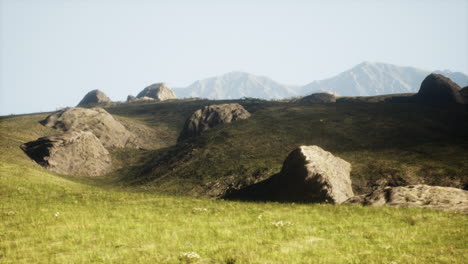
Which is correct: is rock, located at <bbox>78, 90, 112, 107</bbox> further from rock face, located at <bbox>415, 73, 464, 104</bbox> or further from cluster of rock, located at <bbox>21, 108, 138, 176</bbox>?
rock face, located at <bbox>415, 73, 464, 104</bbox>

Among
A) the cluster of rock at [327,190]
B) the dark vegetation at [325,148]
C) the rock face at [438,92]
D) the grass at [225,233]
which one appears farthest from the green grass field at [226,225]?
the rock face at [438,92]

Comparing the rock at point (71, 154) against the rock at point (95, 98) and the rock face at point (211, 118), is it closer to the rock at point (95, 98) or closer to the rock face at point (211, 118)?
the rock face at point (211, 118)

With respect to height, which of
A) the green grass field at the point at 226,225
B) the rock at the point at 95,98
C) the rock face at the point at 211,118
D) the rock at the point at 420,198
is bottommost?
the rock at the point at 420,198

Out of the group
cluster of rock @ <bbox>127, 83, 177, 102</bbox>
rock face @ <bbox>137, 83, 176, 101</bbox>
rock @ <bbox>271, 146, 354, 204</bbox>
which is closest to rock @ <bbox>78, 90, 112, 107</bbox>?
cluster of rock @ <bbox>127, 83, 177, 102</bbox>

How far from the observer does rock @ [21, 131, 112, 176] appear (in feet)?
170

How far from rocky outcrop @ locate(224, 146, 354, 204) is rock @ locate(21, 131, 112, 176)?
3132 cm

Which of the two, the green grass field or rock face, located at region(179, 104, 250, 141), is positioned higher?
rock face, located at region(179, 104, 250, 141)

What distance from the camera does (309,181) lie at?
1104 inches

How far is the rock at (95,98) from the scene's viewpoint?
→ 135 metres

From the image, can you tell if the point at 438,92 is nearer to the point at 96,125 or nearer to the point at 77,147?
the point at 96,125

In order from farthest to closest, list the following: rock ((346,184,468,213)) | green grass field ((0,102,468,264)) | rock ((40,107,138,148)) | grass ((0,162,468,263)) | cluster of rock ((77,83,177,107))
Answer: cluster of rock ((77,83,177,107)), rock ((40,107,138,148)), rock ((346,184,468,213)), green grass field ((0,102,468,264)), grass ((0,162,468,263))

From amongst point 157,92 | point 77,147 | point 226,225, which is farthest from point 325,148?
point 157,92

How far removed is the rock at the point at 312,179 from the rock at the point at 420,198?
1941 mm

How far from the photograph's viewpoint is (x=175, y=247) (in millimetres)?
13984
